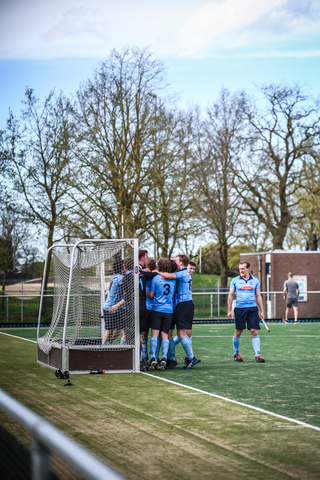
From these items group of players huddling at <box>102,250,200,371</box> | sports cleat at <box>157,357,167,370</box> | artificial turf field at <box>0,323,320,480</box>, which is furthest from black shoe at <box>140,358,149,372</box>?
artificial turf field at <box>0,323,320,480</box>

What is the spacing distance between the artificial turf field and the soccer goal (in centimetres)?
36

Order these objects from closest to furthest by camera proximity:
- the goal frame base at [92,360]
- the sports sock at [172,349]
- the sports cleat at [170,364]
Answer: the goal frame base at [92,360] < the sports cleat at [170,364] < the sports sock at [172,349]

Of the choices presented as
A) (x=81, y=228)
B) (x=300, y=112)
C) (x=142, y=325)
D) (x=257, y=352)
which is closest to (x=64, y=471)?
(x=142, y=325)

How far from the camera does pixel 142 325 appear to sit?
12.3 meters

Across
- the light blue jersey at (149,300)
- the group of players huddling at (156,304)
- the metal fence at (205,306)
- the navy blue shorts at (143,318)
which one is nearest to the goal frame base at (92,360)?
the group of players huddling at (156,304)

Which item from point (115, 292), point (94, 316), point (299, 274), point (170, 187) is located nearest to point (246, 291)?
point (115, 292)

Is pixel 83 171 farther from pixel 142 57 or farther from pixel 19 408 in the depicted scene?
pixel 19 408

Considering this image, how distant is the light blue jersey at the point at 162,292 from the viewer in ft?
40.2

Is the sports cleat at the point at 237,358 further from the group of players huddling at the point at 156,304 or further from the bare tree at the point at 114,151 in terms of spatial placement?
the bare tree at the point at 114,151

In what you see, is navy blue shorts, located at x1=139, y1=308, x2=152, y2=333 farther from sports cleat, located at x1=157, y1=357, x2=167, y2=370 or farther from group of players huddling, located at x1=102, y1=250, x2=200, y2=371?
sports cleat, located at x1=157, y1=357, x2=167, y2=370

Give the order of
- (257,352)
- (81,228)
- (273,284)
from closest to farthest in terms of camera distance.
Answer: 1. (257,352)
2. (81,228)
3. (273,284)

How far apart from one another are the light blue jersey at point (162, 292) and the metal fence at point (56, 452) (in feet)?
31.4

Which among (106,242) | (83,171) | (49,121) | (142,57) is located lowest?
(106,242)

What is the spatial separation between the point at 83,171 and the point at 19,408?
29483 mm
